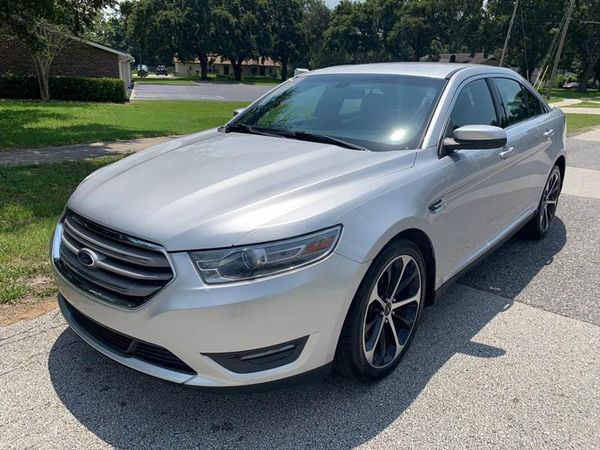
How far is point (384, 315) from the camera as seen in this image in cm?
271

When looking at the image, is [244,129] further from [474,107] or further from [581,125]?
[581,125]

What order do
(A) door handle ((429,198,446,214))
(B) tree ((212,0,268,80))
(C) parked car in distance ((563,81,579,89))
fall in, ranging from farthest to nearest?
(C) parked car in distance ((563,81,579,89)), (B) tree ((212,0,268,80)), (A) door handle ((429,198,446,214))

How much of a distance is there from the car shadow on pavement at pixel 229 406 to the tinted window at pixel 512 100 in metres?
2.21

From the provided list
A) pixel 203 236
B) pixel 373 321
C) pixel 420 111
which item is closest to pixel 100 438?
pixel 203 236

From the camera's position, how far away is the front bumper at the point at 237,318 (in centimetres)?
208

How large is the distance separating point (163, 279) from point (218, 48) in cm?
6371

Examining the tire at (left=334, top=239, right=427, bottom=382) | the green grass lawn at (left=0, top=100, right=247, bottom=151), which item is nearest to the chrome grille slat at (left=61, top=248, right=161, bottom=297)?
the tire at (left=334, top=239, right=427, bottom=382)

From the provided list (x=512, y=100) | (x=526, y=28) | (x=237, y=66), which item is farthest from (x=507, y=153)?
(x=237, y=66)

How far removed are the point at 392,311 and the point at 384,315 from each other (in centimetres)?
10

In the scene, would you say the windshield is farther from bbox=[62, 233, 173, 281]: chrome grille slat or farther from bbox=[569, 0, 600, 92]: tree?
bbox=[569, 0, 600, 92]: tree

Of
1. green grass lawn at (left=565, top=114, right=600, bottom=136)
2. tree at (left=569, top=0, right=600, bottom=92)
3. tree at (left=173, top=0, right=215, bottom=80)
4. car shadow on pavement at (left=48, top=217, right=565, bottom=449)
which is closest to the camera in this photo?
car shadow on pavement at (left=48, top=217, right=565, bottom=449)

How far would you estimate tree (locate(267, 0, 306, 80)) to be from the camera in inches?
2557

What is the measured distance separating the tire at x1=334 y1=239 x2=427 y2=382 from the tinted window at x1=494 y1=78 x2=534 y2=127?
79.5 inches

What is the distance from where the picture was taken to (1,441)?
2.26 metres
